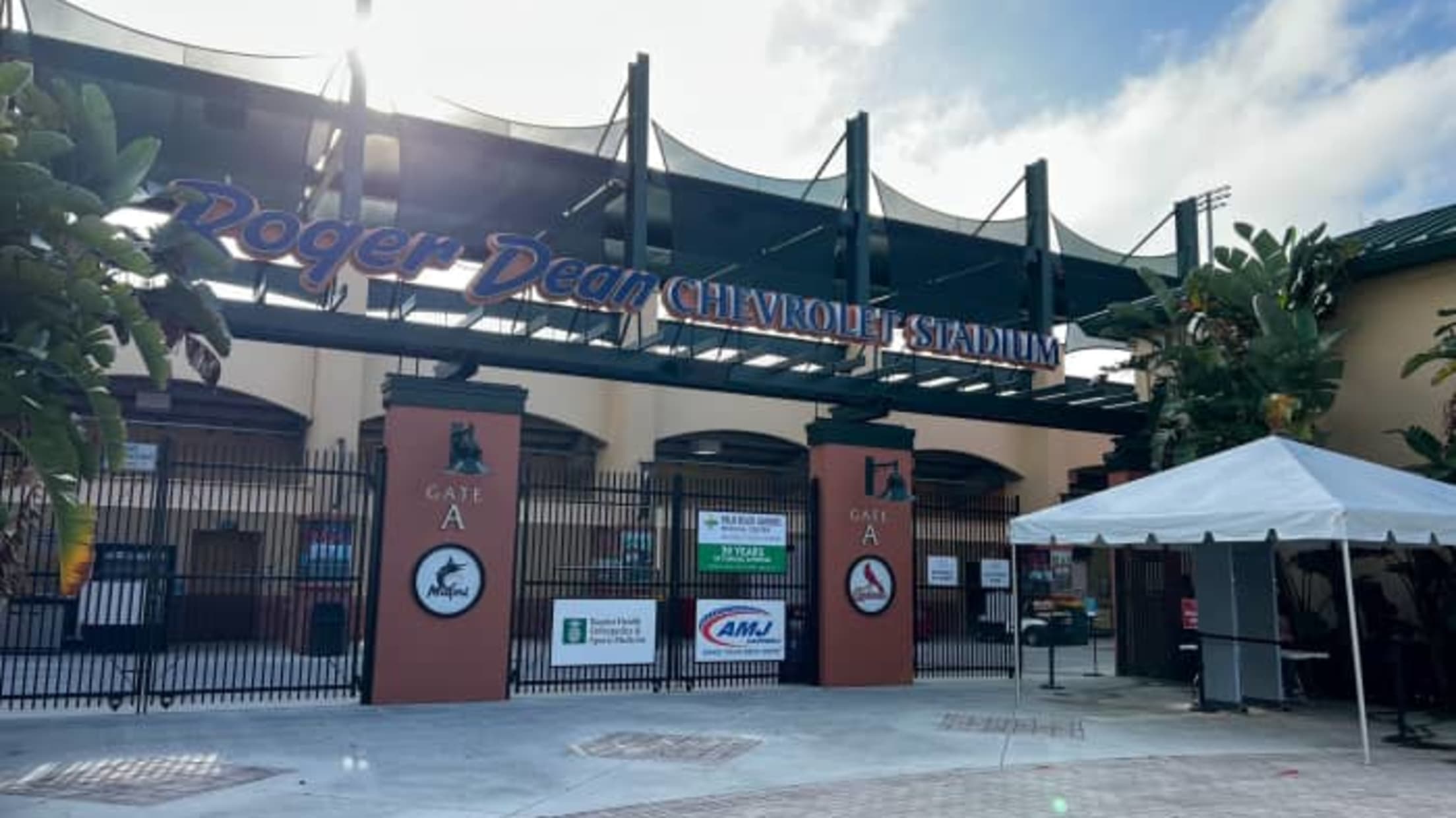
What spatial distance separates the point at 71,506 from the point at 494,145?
10.7 meters

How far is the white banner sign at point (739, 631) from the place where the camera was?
47.6 ft

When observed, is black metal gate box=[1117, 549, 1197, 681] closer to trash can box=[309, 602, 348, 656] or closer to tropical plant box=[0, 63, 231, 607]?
trash can box=[309, 602, 348, 656]

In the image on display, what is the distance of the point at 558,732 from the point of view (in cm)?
1077

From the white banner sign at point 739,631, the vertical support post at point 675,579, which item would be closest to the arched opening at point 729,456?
the white banner sign at point 739,631

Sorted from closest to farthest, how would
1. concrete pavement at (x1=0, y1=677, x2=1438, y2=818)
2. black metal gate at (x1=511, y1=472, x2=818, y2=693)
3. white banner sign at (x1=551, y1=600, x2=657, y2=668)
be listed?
concrete pavement at (x1=0, y1=677, x2=1438, y2=818)
white banner sign at (x1=551, y1=600, x2=657, y2=668)
black metal gate at (x1=511, y1=472, x2=818, y2=693)

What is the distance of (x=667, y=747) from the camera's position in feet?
32.8

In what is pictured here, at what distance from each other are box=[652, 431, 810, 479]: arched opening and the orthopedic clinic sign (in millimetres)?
12808

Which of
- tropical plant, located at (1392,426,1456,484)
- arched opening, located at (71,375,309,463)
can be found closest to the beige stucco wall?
tropical plant, located at (1392,426,1456,484)

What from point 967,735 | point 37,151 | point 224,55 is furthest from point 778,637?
point 224,55

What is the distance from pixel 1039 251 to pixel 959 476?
53.1 ft

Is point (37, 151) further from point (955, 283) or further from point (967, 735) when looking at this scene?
point (955, 283)

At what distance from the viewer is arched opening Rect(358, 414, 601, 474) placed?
2762 cm

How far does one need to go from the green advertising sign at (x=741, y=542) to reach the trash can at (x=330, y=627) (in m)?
4.99

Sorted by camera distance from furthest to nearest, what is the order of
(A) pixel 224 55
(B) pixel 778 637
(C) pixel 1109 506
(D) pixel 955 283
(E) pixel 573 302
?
1. (D) pixel 955 283
2. (A) pixel 224 55
3. (B) pixel 778 637
4. (E) pixel 573 302
5. (C) pixel 1109 506
